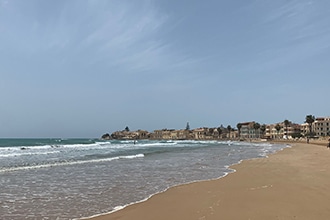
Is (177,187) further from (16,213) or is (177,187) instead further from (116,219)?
(16,213)

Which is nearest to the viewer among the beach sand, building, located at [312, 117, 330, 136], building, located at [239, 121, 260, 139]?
the beach sand

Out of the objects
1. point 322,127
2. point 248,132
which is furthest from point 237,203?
point 248,132

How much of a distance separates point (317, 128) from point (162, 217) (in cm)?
14309

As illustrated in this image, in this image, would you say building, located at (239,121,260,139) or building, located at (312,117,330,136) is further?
building, located at (239,121,260,139)

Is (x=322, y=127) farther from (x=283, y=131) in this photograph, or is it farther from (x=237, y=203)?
(x=237, y=203)

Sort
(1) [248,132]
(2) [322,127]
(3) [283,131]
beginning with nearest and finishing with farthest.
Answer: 1. (2) [322,127]
2. (3) [283,131]
3. (1) [248,132]

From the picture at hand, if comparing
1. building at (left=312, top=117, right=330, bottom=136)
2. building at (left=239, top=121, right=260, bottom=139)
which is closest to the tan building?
building at (left=239, top=121, right=260, bottom=139)

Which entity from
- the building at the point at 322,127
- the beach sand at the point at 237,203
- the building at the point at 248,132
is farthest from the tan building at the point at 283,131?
the beach sand at the point at 237,203

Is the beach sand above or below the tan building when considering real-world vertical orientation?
below

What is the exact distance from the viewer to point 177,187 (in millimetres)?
11672

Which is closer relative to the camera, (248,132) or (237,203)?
(237,203)

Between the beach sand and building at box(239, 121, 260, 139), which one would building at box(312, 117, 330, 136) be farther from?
the beach sand

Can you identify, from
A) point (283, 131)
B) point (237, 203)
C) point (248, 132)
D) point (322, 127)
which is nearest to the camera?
point (237, 203)

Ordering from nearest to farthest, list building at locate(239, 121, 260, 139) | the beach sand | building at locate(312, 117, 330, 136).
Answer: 1. the beach sand
2. building at locate(312, 117, 330, 136)
3. building at locate(239, 121, 260, 139)
